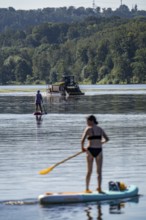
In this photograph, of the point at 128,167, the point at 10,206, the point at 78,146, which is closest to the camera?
the point at 10,206

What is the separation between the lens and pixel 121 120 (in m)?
53.4

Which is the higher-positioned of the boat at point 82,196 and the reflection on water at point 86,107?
the boat at point 82,196

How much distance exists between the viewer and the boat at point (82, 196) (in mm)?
21438

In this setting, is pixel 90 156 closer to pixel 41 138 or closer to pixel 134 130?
pixel 41 138

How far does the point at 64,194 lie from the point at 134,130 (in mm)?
23402

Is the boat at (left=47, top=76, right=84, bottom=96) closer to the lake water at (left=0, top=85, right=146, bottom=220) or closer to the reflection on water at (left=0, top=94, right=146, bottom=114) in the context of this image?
the reflection on water at (left=0, top=94, right=146, bottom=114)

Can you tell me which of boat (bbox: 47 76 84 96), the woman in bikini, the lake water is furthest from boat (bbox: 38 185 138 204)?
boat (bbox: 47 76 84 96)

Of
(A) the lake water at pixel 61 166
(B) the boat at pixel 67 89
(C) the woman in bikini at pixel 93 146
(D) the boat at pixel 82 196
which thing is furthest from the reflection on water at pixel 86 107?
(D) the boat at pixel 82 196

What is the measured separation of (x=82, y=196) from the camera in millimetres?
21656

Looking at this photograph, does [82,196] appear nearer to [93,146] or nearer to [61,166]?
[93,146]

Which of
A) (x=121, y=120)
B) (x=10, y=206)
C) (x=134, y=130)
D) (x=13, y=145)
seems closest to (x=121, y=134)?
(x=134, y=130)

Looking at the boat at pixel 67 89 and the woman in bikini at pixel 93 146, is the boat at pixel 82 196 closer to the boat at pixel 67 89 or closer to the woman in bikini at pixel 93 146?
the woman in bikini at pixel 93 146

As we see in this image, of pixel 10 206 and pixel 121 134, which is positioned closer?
pixel 10 206

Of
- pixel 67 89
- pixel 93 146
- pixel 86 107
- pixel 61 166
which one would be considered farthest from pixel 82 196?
pixel 67 89
